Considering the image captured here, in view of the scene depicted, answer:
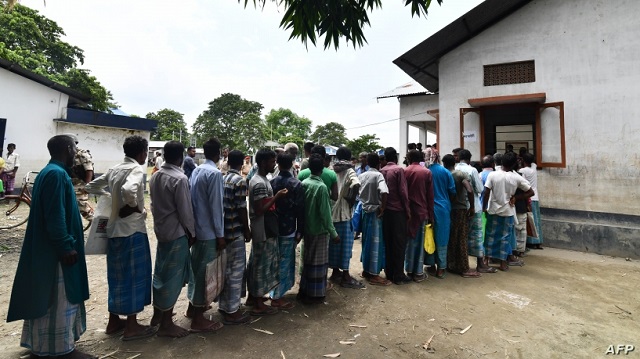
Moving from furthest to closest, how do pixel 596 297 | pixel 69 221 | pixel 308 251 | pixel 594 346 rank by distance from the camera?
pixel 596 297 < pixel 308 251 < pixel 594 346 < pixel 69 221

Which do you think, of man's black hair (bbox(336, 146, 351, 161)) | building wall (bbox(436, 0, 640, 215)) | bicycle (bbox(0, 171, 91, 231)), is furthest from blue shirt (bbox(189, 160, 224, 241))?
building wall (bbox(436, 0, 640, 215))

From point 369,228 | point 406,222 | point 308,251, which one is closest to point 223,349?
point 308,251

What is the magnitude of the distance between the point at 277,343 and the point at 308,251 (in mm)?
1112

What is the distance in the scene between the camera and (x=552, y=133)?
270 inches

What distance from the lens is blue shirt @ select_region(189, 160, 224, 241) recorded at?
293 centimetres

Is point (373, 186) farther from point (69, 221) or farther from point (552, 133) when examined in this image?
point (552, 133)

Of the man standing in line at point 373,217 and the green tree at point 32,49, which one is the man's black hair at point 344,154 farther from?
the green tree at point 32,49

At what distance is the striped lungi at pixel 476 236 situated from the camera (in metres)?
4.91

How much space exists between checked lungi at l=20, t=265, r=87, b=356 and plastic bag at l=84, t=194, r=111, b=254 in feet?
1.33

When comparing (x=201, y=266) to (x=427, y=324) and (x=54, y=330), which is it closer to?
(x=54, y=330)

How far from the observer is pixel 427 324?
3275 mm

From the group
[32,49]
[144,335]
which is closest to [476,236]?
[144,335]

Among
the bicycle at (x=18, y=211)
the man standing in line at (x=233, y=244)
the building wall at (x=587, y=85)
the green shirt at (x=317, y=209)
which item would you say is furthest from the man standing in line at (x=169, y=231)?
the building wall at (x=587, y=85)

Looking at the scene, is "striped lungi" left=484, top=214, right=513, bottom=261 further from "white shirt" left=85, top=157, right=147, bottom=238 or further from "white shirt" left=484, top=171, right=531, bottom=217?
"white shirt" left=85, top=157, right=147, bottom=238
